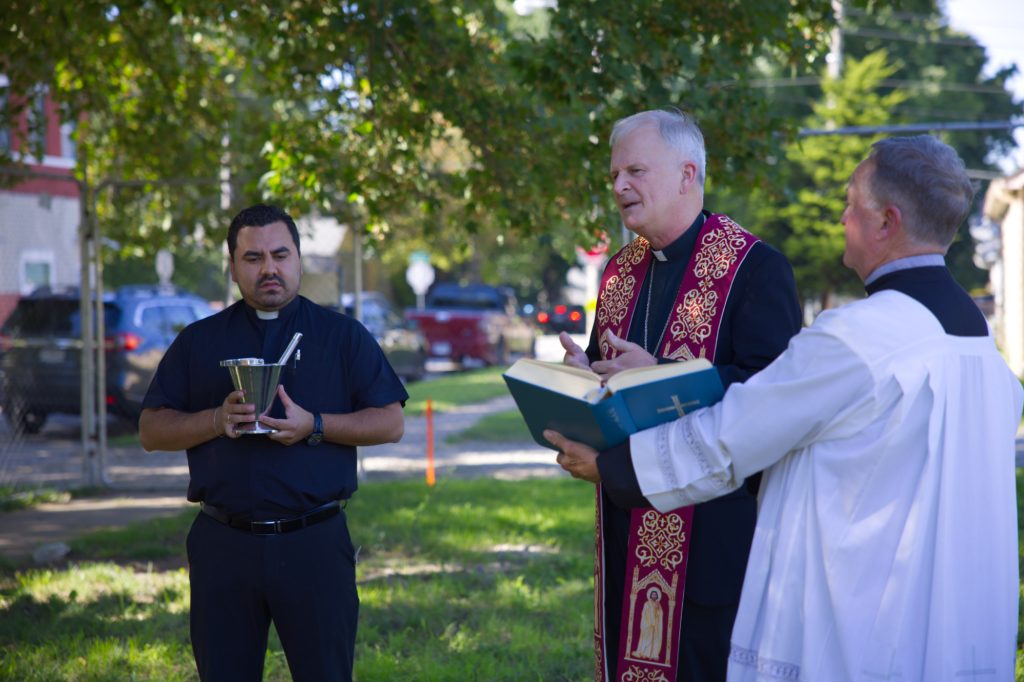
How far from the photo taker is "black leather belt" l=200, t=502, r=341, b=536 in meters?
3.86

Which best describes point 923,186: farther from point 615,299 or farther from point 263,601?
point 263,601

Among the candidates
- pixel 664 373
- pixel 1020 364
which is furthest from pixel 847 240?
pixel 1020 364

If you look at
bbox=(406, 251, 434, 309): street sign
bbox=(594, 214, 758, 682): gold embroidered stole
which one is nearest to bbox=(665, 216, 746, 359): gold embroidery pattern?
bbox=(594, 214, 758, 682): gold embroidered stole

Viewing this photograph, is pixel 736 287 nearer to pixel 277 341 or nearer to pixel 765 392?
pixel 765 392

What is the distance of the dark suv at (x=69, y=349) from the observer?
1181 cm

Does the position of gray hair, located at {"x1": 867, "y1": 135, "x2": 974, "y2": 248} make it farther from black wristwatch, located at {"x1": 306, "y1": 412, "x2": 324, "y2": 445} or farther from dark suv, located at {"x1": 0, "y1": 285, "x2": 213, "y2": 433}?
dark suv, located at {"x1": 0, "y1": 285, "x2": 213, "y2": 433}

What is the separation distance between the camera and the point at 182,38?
1205 centimetres

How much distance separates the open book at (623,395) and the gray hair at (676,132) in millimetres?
957

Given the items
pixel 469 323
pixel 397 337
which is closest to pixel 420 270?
pixel 469 323

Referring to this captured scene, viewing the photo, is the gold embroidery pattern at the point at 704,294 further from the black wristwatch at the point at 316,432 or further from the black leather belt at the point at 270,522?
the black leather belt at the point at 270,522

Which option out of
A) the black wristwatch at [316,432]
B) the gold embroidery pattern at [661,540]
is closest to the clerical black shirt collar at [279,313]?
the black wristwatch at [316,432]

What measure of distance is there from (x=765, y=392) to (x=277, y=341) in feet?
6.50

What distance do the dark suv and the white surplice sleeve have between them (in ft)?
30.3

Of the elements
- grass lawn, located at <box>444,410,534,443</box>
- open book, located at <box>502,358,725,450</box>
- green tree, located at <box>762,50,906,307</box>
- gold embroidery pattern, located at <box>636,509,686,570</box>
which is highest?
green tree, located at <box>762,50,906,307</box>
